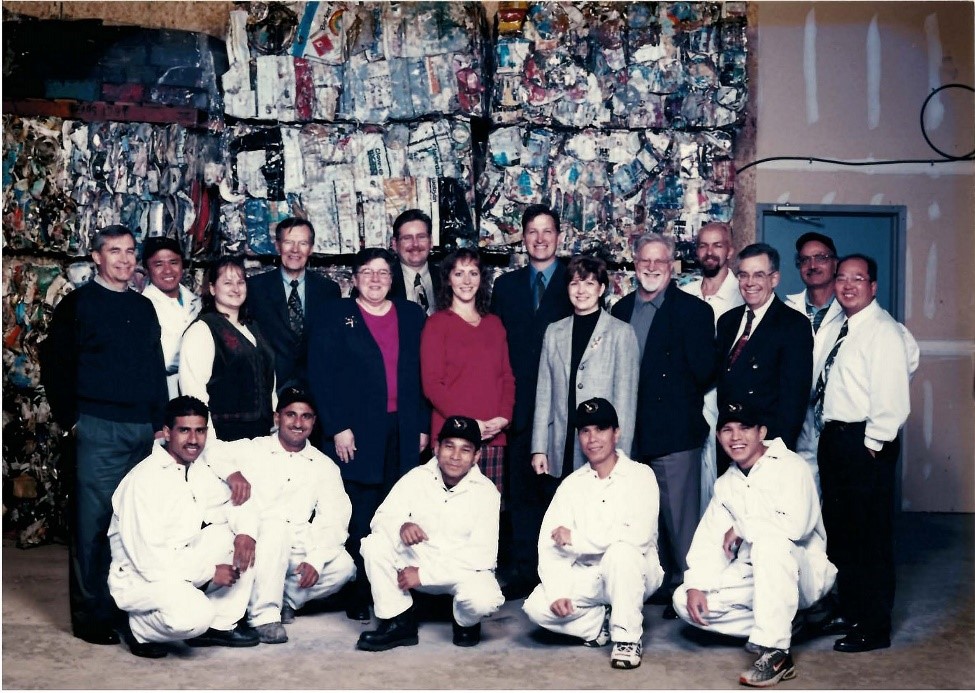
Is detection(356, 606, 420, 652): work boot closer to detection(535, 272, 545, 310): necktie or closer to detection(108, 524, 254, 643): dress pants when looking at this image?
detection(108, 524, 254, 643): dress pants

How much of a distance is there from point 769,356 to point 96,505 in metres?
2.56

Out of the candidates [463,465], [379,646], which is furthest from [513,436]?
[379,646]

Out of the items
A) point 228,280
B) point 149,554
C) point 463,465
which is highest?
→ point 228,280

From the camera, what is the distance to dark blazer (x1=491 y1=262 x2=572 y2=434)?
4914mm

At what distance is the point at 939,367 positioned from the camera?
6.81 meters

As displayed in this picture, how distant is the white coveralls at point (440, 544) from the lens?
170 inches

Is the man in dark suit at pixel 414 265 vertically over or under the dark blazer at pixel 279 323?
over

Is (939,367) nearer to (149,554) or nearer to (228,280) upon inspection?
(228,280)

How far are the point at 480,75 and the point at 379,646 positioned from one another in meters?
2.83

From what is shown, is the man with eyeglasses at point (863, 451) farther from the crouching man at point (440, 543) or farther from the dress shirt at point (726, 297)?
the crouching man at point (440, 543)

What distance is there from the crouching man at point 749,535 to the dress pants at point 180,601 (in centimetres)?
162

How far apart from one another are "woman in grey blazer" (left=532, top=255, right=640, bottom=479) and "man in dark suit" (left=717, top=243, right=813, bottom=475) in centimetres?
38

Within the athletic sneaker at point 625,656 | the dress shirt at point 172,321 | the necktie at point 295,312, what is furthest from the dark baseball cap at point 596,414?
the dress shirt at point 172,321

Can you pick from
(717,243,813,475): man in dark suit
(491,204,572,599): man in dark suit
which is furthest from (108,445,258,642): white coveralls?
(717,243,813,475): man in dark suit
